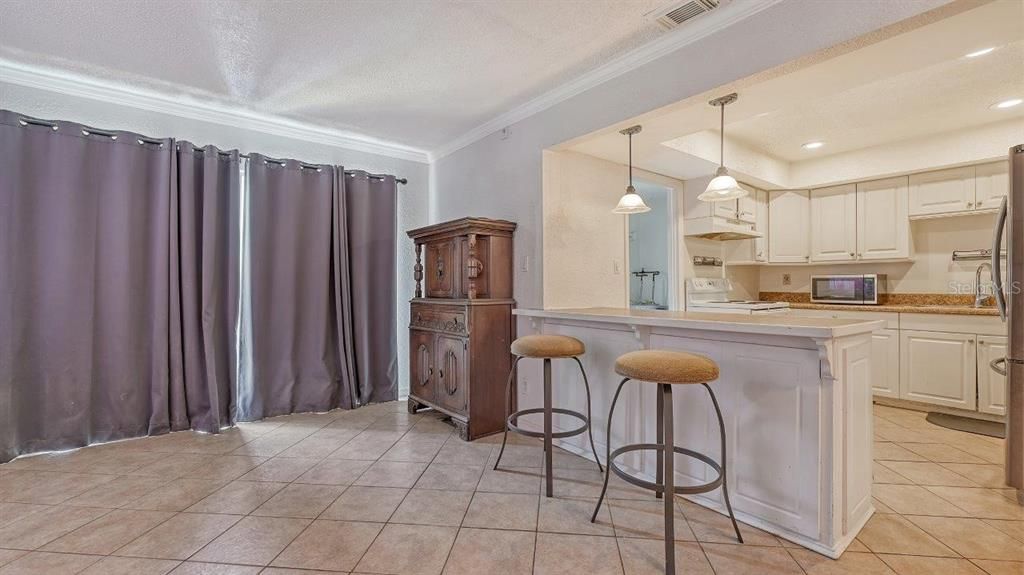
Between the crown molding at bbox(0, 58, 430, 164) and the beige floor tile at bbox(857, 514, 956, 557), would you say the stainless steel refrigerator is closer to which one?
the beige floor tile at bbox(857, 514, 956, 557)

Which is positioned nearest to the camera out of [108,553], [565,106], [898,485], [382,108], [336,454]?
[108,553]

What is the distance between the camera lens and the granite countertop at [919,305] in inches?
137

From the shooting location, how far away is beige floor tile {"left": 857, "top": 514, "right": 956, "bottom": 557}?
1.76 metres

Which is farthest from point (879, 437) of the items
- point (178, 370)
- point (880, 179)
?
point (178, 370)

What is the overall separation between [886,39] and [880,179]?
3.07 m

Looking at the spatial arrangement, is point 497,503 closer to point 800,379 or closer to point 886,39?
point 800,379

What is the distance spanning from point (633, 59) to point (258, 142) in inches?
118

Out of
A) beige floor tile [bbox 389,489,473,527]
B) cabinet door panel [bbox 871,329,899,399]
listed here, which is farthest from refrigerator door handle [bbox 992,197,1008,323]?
beige floor tile [bbox 389,489,473,527]

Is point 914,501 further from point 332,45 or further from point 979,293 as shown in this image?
point 332,45

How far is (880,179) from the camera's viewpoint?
4.12 meters

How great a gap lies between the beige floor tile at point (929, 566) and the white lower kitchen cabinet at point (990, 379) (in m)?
2.52

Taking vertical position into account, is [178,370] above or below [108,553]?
above

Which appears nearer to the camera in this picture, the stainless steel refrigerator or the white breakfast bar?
the white breakfast bar

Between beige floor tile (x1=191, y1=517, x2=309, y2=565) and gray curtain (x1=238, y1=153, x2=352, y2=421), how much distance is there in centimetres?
171
